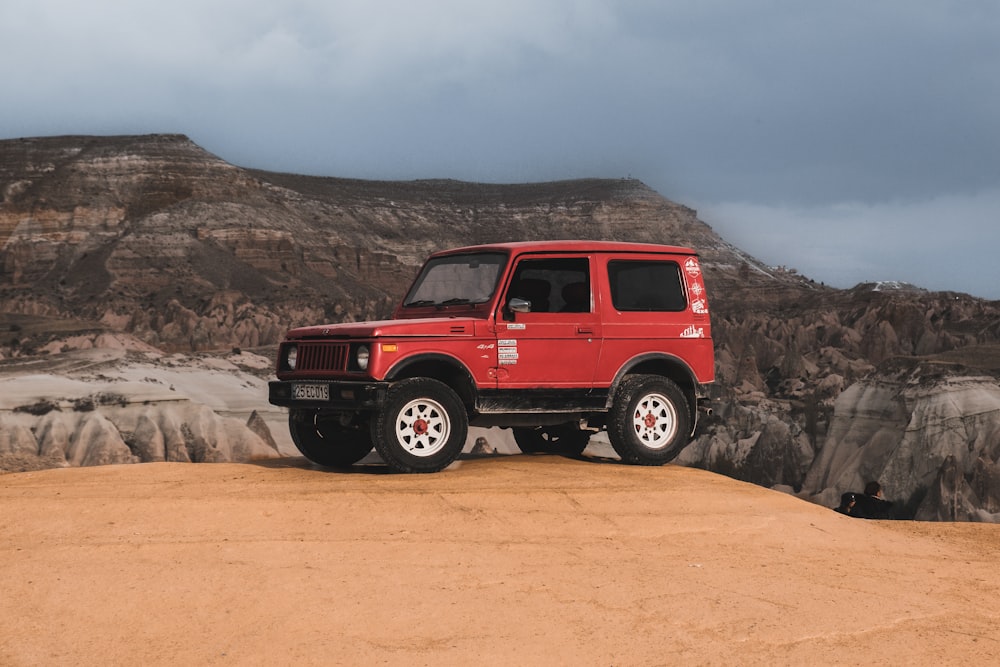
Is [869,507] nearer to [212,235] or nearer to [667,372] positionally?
[667,372]

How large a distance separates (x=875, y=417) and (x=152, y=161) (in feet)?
239

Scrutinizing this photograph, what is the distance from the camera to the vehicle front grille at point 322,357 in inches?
408

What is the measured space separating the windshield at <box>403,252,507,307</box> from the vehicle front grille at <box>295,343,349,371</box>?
120cm

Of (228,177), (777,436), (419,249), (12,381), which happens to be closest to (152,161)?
(228,177)

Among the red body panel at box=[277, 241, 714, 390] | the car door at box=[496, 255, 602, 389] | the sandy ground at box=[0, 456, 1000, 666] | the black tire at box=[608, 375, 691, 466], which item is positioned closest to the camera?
the sandy ground at box=[0, 456, 1000, 666]

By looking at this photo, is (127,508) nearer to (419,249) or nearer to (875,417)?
(875,417)

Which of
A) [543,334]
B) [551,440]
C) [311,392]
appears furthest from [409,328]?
[551,440]

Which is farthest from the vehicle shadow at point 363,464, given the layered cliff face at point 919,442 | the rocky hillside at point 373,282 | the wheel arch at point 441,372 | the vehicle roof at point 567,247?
the rocky hillside at point 373,282

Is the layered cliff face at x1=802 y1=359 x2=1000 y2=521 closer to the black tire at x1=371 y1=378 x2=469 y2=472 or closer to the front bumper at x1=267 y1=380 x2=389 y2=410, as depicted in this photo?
the black tire at x1=371 y1=378 x2=469 y2=472

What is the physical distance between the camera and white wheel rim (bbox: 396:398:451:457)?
10164 millimetres

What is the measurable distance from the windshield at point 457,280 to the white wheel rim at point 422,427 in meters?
1.19

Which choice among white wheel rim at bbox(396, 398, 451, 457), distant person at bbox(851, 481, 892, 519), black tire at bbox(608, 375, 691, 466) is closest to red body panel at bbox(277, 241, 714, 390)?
black tire at bbox(608, 375, 691, 466)

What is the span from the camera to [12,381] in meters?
40.0

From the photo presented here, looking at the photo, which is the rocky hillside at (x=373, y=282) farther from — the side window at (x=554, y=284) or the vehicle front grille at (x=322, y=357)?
the vehicle front grille at (x=322, y=357)
